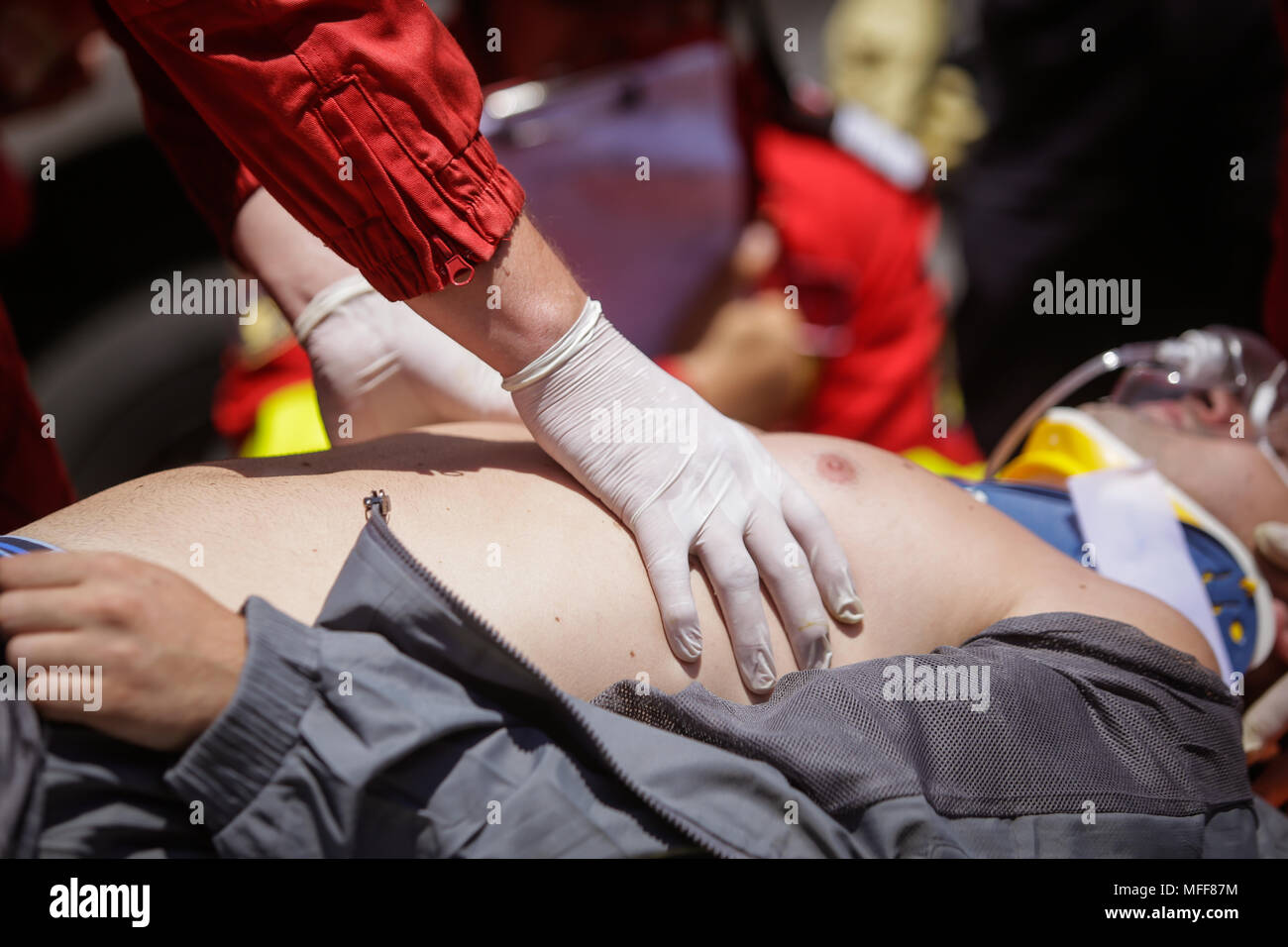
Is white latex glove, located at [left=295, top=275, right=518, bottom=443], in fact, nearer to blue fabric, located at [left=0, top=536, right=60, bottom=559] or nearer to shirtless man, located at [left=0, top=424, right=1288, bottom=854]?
shirtless man, located at [left=0, top=424, right=1288, bottom=854]

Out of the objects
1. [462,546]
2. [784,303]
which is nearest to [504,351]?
[462,546]

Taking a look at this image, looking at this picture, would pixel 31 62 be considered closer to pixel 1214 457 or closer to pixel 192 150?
pixel 192 150

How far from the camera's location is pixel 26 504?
127cm

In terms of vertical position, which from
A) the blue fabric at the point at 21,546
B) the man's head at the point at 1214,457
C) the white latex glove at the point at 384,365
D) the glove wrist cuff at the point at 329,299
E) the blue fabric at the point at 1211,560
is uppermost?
the glove wrist cuff at the point at 329,299

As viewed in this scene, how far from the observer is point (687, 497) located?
1.02 m

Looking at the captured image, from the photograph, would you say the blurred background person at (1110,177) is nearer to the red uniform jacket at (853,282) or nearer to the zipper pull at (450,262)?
the red uniform jacket at (853,282)

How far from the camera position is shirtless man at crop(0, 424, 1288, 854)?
75 cm

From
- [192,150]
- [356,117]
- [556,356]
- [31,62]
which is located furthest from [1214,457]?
[31,62]

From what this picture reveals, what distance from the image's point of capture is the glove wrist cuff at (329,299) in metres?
1.23

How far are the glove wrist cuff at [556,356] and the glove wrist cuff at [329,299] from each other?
33cm

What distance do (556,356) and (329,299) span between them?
1.29 feet

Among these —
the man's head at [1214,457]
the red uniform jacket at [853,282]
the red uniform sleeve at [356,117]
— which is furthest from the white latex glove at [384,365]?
the red uniform jacket at [853,282]
